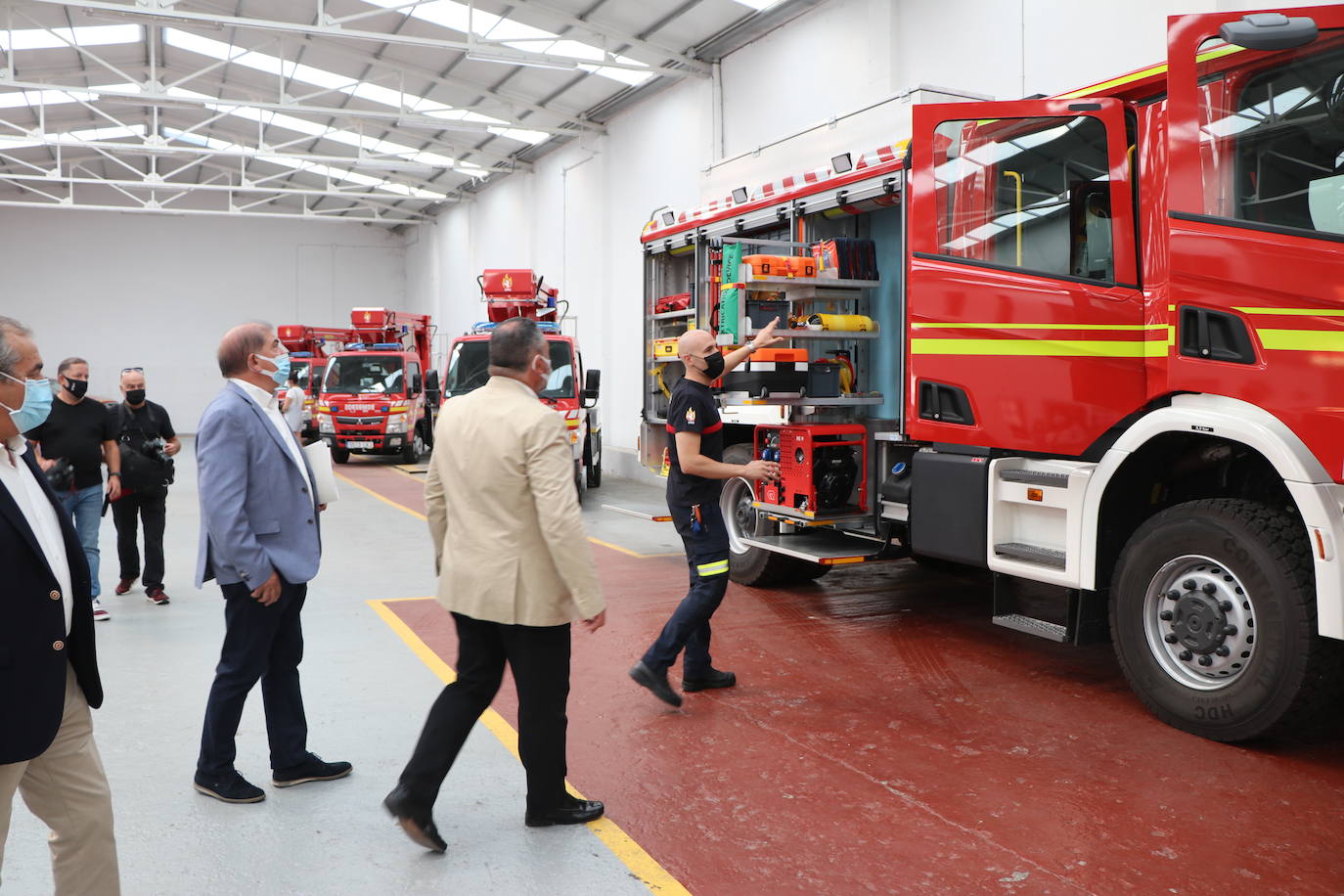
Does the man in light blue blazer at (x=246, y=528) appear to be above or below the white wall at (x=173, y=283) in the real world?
below

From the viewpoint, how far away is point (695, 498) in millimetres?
5066

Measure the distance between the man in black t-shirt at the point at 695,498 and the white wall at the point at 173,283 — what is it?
88.8 feet

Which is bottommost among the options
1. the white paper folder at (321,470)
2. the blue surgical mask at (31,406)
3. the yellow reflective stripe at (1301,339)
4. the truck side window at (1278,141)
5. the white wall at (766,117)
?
the white paper folder at (321,470)

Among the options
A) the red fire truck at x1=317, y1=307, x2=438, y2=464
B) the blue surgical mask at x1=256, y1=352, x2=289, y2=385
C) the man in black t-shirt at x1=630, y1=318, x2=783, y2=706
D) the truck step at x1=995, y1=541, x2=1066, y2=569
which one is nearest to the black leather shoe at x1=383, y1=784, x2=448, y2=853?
the blue surgical mask at x1=256, y1=352, x2=289, y2=385

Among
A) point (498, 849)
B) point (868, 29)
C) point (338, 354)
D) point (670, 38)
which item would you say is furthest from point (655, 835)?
point (338, 354)

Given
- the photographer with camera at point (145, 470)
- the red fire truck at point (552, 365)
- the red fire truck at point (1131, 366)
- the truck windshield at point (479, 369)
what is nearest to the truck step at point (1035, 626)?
the red fire truck at point (1131, 366)

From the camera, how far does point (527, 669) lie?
11.8 feet

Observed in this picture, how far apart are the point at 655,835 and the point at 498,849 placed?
532mm

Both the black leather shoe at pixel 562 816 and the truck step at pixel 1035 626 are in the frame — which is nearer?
the black leather shoe at pixel 562 816

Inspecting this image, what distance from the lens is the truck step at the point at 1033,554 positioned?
519 centimetres

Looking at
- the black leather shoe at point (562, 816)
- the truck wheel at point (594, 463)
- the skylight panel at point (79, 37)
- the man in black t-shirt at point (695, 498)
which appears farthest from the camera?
A: the skylight panel at point (79, 37)

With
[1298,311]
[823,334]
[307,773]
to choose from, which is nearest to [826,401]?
[823,334]

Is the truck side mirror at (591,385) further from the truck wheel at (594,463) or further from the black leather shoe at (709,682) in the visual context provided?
the black leather shoe at (709,682)

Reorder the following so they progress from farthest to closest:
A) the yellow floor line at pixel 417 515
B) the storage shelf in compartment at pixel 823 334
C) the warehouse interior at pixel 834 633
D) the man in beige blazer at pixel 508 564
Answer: the yellow floor line at pixel 417 515
the storage shelf in compartment at pixel 823 334
the warehouse interior at pixel 834 633
the man in beige blazer at pixel 508 564
